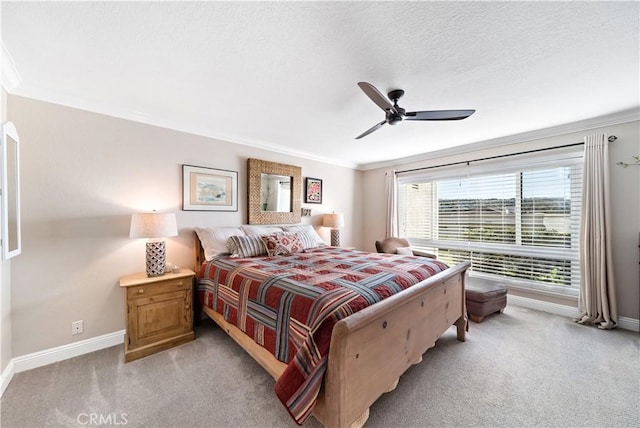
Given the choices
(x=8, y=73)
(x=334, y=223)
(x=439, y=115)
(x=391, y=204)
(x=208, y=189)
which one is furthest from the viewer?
(x=391, y=204)

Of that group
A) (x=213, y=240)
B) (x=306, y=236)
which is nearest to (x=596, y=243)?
(x=306, y=236)

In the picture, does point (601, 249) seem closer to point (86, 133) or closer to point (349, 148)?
point (349, 148)

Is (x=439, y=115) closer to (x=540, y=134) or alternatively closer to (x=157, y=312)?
(x=540, y=134)

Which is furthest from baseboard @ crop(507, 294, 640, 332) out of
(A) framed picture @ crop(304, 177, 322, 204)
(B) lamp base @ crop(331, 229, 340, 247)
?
(A) framed picture @ crop(304, 177, 322, 204)

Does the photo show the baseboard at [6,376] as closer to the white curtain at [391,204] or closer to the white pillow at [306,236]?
the white pillow at [306,236]

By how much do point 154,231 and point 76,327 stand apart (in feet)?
3.70

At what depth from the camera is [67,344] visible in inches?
87.4

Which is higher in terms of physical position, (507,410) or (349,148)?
(349,148)

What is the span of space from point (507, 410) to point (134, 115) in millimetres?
4026

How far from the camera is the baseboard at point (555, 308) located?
2.68 m

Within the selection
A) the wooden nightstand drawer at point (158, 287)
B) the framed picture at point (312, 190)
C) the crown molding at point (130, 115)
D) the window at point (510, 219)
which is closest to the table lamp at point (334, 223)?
the framed picture at point (312, 190)

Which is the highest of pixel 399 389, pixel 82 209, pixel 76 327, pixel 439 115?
pixel 439 115

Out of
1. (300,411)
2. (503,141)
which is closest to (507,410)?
(300,411)

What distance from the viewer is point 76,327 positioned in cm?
227
